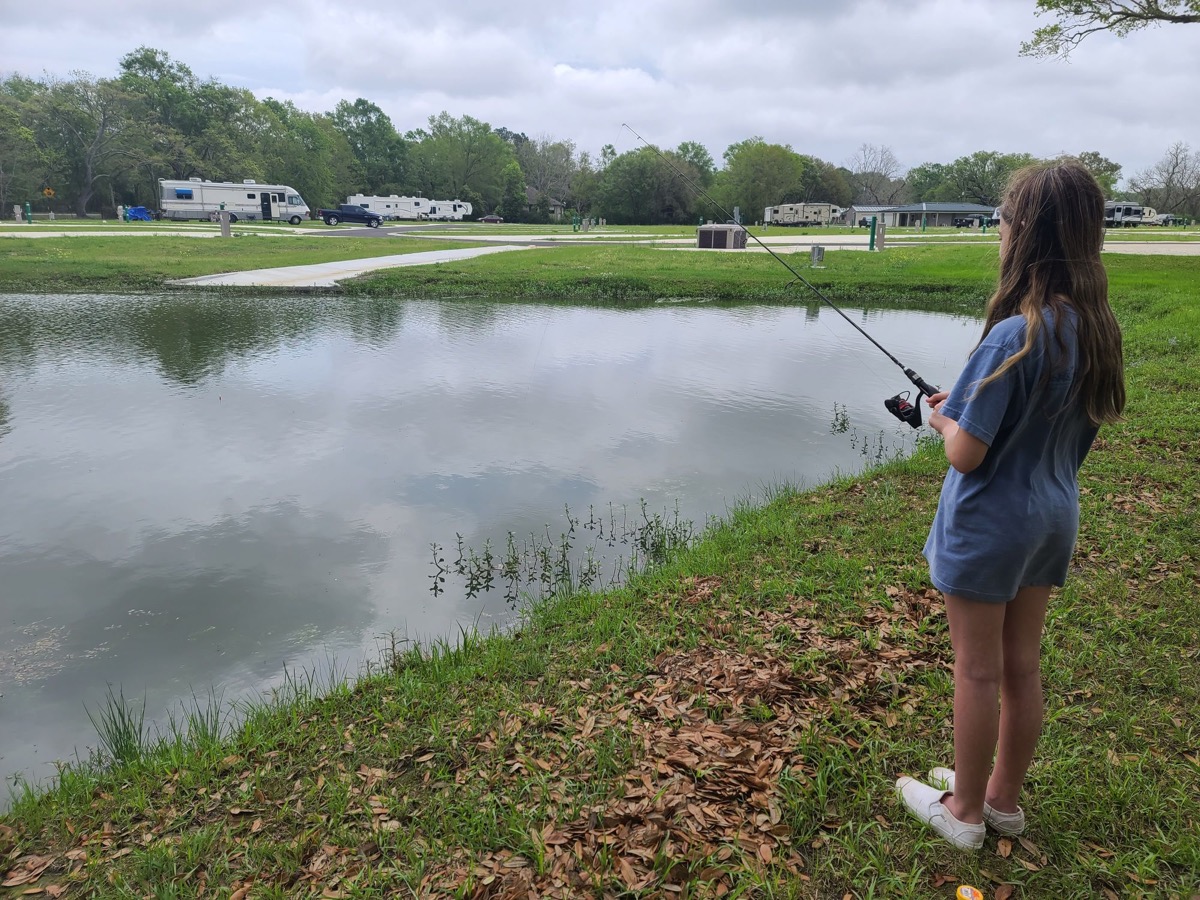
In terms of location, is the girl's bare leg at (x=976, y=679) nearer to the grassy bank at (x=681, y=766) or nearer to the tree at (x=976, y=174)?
the grassy bank at (x=681, y=766)

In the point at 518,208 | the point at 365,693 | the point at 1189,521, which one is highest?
the point at 518,208

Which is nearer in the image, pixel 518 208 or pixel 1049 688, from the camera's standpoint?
pixel 1049 688

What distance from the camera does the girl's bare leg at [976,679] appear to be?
7.74ft

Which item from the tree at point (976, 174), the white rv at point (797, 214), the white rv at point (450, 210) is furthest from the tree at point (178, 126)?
the tree at point (976, 174)

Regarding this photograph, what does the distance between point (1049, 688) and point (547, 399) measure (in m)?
7.10

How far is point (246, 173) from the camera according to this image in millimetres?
66688

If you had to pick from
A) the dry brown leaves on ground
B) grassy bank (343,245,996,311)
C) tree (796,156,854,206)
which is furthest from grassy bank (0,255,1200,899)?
tree (796,156,854,206)

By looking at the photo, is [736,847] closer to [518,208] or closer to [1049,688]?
[1049,688]

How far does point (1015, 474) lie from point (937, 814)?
128 cm

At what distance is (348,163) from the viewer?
277 feet

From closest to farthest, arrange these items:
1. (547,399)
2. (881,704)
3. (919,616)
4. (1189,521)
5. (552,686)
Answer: (881,704) → (552,686) → (919,616) → (1189,521) → (547,399)

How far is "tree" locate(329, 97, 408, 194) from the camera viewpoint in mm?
88438

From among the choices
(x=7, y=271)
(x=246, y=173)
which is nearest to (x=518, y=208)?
(x=246, y=173)

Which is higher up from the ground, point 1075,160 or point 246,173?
point 246,173
